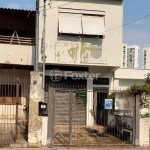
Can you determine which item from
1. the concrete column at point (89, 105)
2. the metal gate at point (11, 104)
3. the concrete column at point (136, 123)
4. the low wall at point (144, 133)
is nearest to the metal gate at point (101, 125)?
the concrete column at point (136, 123)

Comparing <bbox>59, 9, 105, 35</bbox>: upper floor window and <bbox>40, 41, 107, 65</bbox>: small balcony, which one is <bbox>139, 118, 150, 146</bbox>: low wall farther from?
<bbox>59, 9, 105, 35</bbox>: upper floor window

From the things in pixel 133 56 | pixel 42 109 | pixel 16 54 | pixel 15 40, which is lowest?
pixel 42 109

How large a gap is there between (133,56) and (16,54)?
1054cm

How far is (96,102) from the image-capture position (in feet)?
44.7

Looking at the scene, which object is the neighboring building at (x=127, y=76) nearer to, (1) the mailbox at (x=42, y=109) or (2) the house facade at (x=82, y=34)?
(2) the house facade at (x=82, y=34)

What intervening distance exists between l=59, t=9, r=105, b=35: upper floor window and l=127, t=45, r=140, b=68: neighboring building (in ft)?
24.0

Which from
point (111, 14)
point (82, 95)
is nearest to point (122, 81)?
point (82, 95)

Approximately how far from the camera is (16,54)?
53.7 feet

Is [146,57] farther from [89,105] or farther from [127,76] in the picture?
[89,105]

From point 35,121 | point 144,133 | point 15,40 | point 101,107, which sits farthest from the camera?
point 15,40

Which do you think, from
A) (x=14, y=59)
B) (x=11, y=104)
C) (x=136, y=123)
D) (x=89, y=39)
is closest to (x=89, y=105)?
(x=89, y=39)

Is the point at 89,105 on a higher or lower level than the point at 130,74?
lower

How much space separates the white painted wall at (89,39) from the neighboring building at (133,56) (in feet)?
21.9

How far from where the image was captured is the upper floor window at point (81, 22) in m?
16.1
